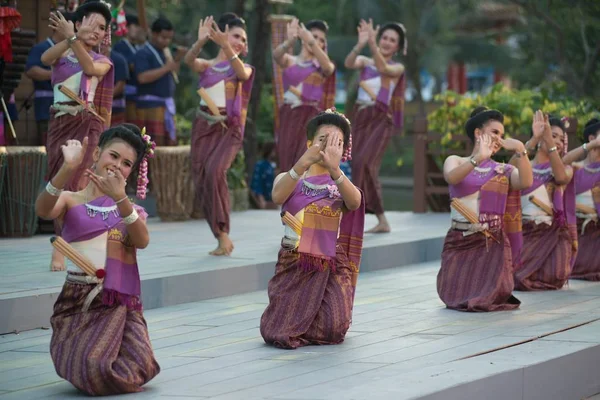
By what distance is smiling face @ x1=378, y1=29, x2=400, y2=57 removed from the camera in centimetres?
1043

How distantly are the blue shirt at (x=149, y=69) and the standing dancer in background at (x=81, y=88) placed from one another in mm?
3648

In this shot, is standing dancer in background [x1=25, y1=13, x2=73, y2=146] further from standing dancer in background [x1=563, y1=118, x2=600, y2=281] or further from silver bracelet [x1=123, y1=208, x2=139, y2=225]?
silver bracelet [x1=123, y1=208, x2=139, y2=225]

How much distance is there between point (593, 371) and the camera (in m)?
6.03

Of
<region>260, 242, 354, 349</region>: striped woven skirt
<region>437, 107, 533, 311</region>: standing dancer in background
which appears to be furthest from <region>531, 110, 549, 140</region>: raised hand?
<region>260, 242, 354, 349</region>: striped woven skirt

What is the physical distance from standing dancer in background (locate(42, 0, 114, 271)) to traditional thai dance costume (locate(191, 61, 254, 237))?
1.10 meters

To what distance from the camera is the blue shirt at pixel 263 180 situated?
540 inches

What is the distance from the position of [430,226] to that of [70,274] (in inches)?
257

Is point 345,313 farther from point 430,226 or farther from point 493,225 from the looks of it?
point 430,226

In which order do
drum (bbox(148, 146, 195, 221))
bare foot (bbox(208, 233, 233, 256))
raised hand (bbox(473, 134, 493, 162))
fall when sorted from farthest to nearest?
1. drum (bbox(148, 146, 195, 221))
2. bare foot (bbox(208, 233, 233, 256))
3. raised hand (bbox(473, 134, 493, 162))

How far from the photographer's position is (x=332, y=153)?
19.7ft

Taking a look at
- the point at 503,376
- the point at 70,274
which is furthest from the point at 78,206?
the point at 503,376

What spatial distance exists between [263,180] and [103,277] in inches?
335

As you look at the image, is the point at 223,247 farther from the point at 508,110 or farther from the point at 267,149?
the point at 267,149

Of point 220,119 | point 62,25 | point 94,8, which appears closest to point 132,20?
point 220,119
